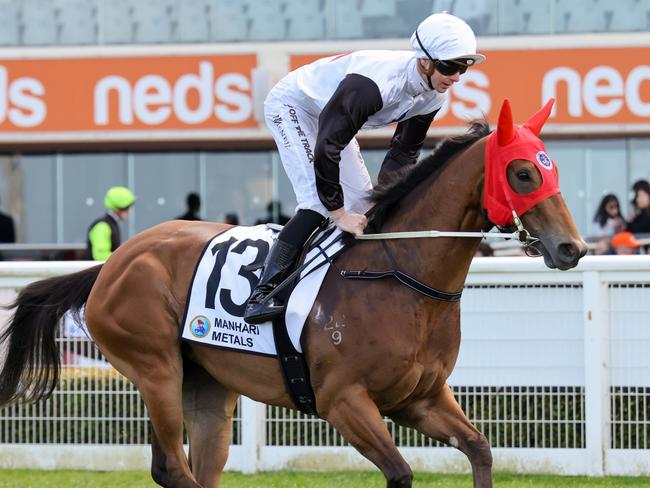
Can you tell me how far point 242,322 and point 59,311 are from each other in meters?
1.15

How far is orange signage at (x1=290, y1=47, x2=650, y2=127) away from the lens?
13438mm

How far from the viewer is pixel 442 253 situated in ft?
14.8

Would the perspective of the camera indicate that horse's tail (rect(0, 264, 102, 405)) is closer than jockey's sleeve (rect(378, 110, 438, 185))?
No

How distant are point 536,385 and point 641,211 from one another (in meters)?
4.91

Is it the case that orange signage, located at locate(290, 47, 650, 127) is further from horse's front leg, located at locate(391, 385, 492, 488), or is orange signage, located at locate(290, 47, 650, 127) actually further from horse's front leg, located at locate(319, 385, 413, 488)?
horse's front leg, located at locate(319, 385, 413, 488)

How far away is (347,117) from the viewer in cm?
438

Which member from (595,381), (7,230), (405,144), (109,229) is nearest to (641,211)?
(109,229)

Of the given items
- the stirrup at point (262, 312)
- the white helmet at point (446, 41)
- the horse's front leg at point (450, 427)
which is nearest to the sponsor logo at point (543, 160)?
the white helmet at point (446, 41)

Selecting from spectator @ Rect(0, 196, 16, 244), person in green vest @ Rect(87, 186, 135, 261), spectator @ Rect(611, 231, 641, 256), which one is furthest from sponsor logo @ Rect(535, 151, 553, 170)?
spectator @ Rect(0, 196, 16, 244)

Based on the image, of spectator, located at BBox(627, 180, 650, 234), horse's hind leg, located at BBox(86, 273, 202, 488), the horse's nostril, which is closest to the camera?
the horse's nostril

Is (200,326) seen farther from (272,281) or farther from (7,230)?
(7,230)

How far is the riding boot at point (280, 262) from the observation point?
468 cm

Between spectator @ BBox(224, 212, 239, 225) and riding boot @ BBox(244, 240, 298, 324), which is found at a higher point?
spectator @ BBox(224, 212, 239, 225)

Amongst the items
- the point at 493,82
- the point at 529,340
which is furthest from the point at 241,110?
the point at 529,340
